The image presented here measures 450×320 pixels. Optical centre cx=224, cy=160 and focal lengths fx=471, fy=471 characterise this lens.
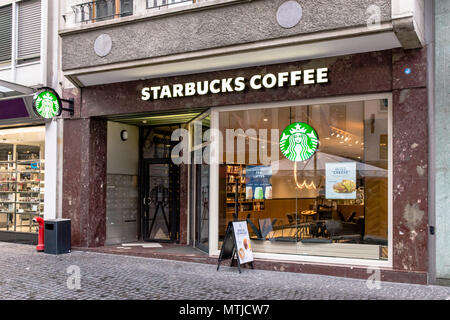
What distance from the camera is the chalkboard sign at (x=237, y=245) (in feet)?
29.2

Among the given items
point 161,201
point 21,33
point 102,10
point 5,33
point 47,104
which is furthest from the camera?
point 5,33

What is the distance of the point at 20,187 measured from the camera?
13883 millimetres

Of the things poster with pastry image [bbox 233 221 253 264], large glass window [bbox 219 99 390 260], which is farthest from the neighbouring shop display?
poster with pastry image [bbox 233 221 253 264]

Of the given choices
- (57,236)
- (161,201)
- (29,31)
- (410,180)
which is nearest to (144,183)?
(161,201)

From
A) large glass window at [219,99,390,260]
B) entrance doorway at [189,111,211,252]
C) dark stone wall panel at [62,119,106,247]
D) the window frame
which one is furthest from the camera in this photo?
dark stone wall panel at [62,119,106,247]

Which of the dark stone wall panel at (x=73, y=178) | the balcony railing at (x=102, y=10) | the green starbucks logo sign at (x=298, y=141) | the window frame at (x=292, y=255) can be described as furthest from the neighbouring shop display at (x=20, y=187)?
the green starbucks logo sign at (x=298, y=141)

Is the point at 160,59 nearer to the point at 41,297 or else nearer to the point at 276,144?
the point at 276,144

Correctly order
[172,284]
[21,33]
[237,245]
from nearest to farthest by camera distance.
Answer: [172,284]
[237,245]
[21,33]

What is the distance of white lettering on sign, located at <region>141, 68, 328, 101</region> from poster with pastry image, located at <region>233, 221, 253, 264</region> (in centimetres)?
273

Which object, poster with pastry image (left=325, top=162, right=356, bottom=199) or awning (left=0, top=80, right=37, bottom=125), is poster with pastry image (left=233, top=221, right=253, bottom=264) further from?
awning (left=0, top=80, right=37, bottom=125)

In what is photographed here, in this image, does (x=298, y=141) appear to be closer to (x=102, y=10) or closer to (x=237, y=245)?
(x=237, y=245)

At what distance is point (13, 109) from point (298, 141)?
796cm

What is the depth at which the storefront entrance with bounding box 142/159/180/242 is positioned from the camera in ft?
42.2
